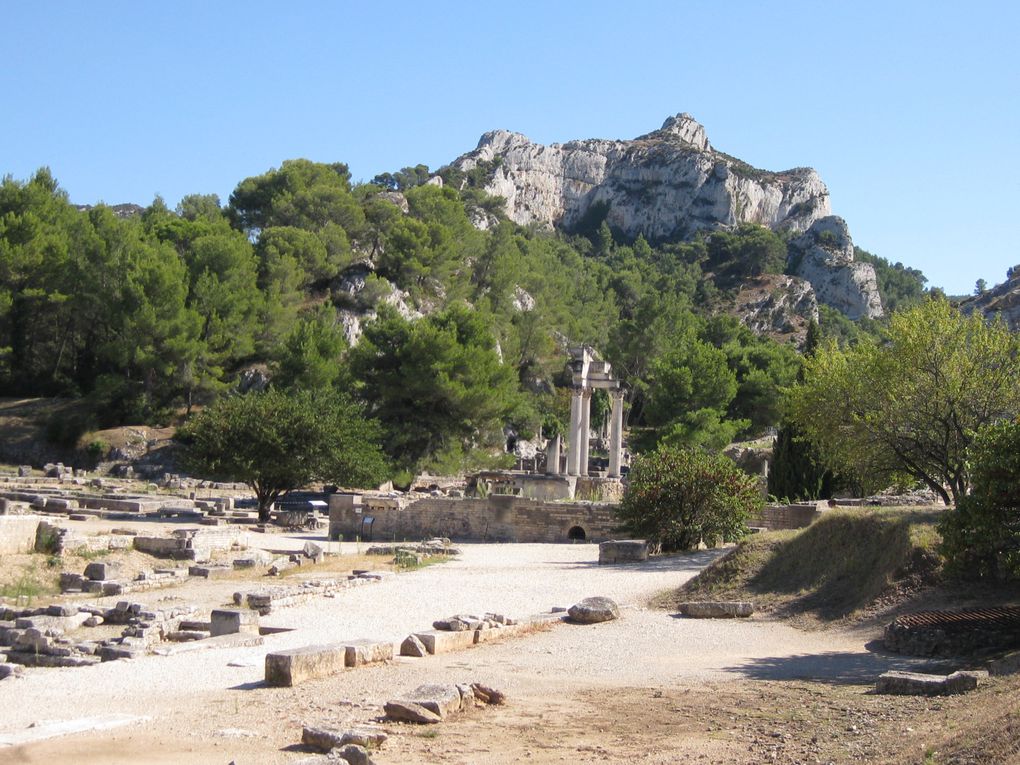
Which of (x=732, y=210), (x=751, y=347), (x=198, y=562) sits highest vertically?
(x=732, y=210)

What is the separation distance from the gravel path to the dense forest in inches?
1129

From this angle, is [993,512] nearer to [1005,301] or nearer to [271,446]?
[271,446]

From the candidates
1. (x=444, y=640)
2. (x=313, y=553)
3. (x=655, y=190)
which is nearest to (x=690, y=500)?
(x=313, y=553)

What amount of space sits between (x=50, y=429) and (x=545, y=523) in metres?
33.3

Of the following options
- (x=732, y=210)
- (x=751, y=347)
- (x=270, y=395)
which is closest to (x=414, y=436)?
(x=270, y=395)

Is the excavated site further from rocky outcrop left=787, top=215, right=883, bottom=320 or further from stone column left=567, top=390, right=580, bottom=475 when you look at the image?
rocky outcrop left=787, top=215, right=883, bottom=320

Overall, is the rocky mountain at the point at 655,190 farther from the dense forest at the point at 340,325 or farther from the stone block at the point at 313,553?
the stone block at the point at 313,553

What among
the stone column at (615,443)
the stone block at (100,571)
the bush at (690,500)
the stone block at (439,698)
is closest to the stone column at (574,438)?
the stone column at (615,443)

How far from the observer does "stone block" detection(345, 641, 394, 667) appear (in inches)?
440

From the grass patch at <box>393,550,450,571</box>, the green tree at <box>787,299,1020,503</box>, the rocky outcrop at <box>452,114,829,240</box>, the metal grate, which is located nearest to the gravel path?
the metal grate

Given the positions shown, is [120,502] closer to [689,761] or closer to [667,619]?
[667,619]

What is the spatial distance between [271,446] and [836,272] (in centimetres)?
10167

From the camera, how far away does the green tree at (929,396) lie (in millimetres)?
20625

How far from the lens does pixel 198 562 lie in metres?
24.7
